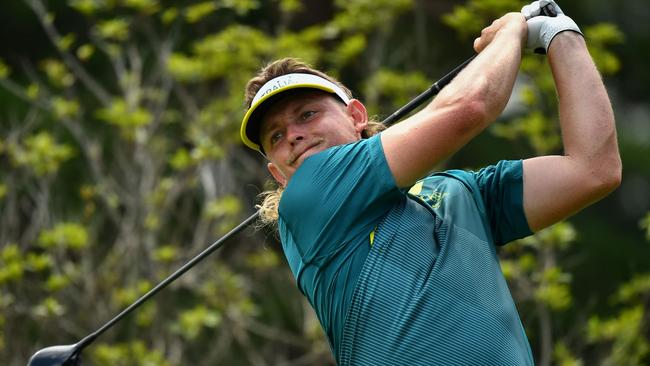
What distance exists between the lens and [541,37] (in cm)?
303

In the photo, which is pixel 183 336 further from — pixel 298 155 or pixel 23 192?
pixel 298 155

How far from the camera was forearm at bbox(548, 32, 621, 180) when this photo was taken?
2912 mm

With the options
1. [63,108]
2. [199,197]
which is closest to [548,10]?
[63,108]

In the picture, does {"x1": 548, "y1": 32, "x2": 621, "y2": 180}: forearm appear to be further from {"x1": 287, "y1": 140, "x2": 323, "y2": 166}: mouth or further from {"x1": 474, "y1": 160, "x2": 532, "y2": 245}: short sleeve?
{"x1": 287, "y1": 140, "x2": 323, "y2": 166}: mouth

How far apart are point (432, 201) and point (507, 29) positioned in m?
0.46

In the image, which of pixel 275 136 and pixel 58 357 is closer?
pixel 275 136

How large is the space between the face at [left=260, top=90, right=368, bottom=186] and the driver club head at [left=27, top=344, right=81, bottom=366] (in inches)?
50.0

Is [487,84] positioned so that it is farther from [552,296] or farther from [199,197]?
[199,197]

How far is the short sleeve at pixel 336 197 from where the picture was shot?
2885 millimetres

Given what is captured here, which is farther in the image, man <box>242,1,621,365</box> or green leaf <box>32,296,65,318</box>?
green leaf <box>32,296,65,318</box>

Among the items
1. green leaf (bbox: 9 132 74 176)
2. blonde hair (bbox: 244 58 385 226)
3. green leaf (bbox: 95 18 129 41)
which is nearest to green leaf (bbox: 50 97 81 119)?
green leaf (bbox: 9 132 74 176)

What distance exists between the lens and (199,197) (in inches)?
296

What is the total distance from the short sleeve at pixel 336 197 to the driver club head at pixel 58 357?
4.57 ft

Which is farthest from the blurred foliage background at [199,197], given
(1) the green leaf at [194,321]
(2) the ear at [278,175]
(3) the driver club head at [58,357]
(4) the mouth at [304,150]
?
(4) the mouth at [304,150]
